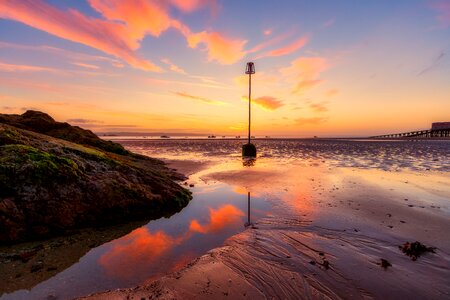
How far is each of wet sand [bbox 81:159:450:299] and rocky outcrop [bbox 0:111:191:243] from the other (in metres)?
3.42

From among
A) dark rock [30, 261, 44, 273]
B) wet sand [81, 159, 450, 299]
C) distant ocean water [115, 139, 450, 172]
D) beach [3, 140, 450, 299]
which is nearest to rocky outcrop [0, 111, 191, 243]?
beach [3, 140, 450, 299]

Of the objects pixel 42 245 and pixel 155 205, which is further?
pixel 155 205

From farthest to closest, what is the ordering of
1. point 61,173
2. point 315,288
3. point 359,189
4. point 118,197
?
point 359,189
point 118,197
point 61,173
point 315,288

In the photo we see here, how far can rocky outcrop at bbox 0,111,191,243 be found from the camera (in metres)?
6.32

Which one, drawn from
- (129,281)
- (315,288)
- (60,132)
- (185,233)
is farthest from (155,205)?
(60,132)

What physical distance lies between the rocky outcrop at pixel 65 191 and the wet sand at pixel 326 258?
3423mm

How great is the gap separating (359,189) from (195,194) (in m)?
8.01

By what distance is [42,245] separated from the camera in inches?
233

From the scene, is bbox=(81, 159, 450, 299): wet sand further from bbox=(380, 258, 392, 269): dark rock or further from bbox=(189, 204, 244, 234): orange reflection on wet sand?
bbox=(189, 204, 244, 234): orange reflection on wet sand

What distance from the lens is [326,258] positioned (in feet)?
17.9

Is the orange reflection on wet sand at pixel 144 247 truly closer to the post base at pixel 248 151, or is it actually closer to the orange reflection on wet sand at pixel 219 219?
the orange reflection on wet sand at pixel 219 219

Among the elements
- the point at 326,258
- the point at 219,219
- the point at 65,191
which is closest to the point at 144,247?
the point at 219,219

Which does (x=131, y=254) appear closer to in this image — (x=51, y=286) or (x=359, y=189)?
(x=51, y=286)

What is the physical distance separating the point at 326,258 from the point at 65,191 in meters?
6.98
